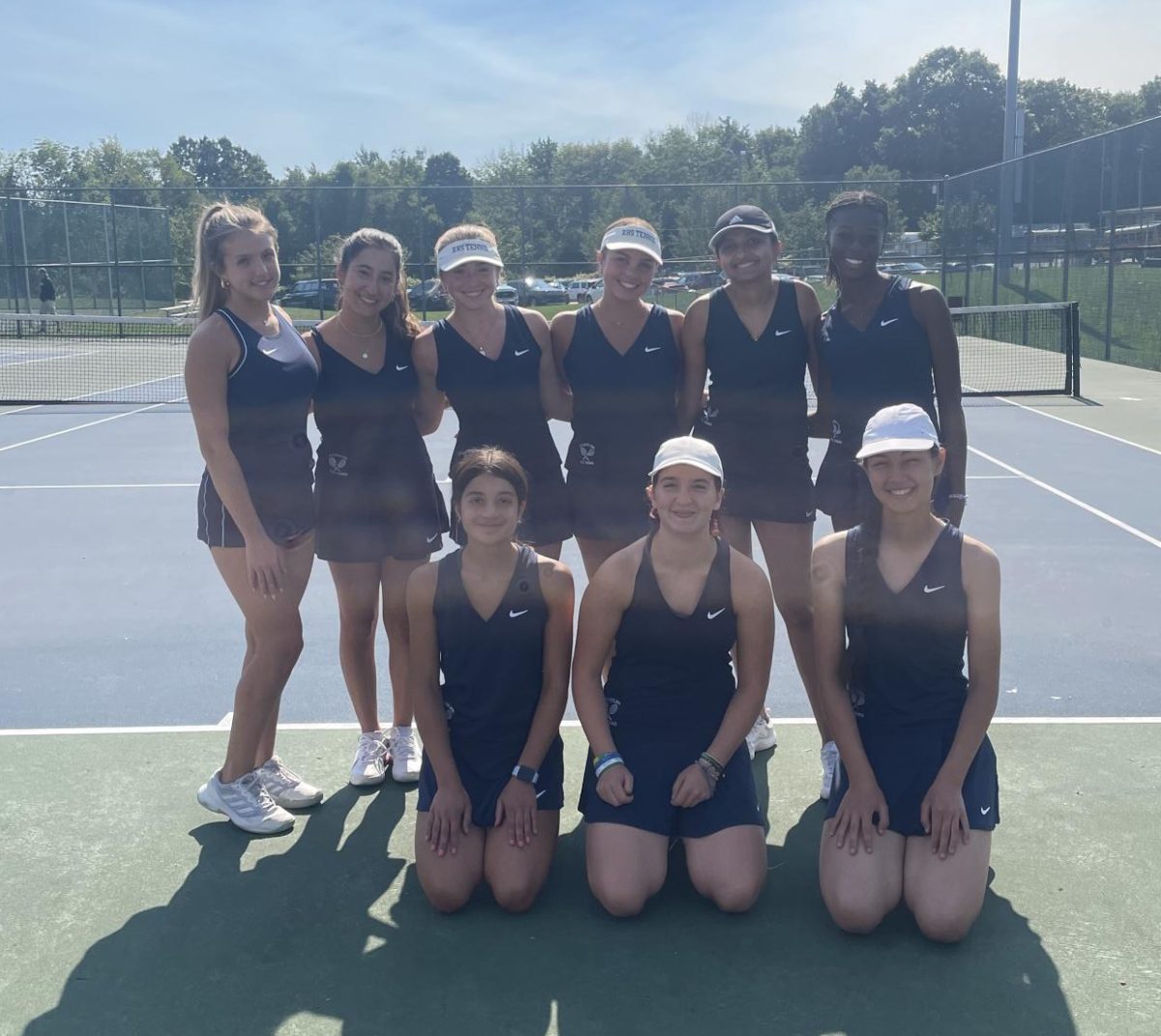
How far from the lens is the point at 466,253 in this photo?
3.63m

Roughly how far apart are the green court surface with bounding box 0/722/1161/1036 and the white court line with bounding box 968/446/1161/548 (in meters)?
3.63

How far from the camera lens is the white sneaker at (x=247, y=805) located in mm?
3480

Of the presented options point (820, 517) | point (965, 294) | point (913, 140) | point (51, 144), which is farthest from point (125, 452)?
point (913, 140)

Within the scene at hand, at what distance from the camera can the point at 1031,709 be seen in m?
4.34

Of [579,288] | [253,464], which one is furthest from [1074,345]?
[253,464]

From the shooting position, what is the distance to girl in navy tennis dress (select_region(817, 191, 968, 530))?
3.55 meters

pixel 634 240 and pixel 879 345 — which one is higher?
pixel 634 240

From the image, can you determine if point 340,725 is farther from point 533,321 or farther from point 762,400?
point 762,400

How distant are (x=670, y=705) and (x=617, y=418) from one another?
0.98m

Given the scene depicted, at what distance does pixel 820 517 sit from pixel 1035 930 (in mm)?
4793

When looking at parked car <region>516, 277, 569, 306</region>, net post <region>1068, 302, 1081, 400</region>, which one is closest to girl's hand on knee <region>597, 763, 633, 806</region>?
net post <region>1068, 302, 1081, 400</region>

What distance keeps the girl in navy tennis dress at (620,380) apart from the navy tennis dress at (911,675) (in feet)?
2.77

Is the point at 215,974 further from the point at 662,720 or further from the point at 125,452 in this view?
the point at 125,452

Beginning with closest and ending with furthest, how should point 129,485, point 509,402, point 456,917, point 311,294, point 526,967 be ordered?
point 526,967 < point 456,917 < point 509,402 < point 129,485 < point 311,294
